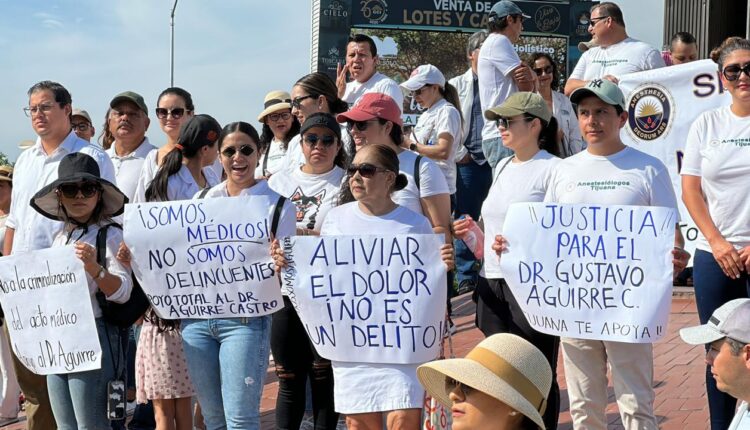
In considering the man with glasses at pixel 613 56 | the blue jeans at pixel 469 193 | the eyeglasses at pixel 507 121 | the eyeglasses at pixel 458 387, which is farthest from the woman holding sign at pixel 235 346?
the blue jeans at pixel 469 193

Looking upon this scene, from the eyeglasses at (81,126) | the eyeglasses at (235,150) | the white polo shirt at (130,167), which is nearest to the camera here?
the eyeglasses at (235,150)

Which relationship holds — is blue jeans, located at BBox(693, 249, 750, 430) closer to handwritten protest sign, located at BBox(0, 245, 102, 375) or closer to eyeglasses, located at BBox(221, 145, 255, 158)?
eyeglasses, located at BBox(221, 145, 255, 158)

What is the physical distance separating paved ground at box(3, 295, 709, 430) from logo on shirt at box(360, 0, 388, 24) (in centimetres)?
2138

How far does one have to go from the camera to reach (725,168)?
542 centimetres

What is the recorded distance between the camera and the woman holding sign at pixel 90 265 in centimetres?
564

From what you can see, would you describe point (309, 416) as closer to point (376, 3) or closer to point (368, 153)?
point (368, 153)

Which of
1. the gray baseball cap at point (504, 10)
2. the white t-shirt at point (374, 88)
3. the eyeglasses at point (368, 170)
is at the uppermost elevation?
the gray baseball cap at point (504, 10)

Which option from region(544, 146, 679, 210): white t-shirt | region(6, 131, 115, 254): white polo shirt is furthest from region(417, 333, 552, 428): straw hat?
region(6, 131, 115, 254): white polo shirt

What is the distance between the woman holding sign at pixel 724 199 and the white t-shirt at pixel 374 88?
2.83 m

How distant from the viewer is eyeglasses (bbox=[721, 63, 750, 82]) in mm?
5355

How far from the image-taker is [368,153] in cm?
548

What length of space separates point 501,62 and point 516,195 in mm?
3300

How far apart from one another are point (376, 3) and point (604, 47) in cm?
2200

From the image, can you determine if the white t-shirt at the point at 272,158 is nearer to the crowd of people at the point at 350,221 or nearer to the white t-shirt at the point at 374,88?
the white t-shirt at the point at 374,88
